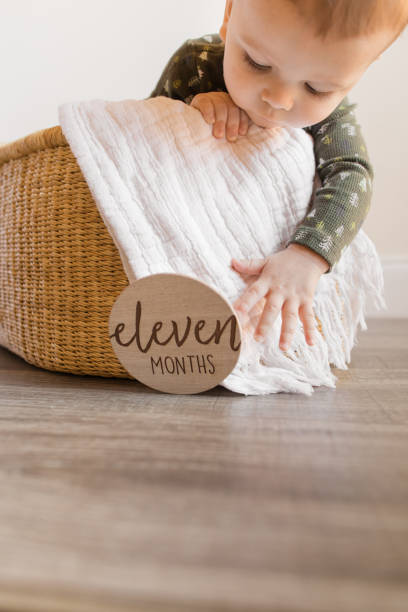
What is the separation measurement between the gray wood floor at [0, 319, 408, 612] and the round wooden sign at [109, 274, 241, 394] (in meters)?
0.03

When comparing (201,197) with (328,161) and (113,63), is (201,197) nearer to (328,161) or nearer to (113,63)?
(328,161)

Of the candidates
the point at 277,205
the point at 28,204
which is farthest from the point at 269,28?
the point at 28,204

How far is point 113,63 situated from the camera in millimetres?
1413

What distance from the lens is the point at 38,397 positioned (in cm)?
65

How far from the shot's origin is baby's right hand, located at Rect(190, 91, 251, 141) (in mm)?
711

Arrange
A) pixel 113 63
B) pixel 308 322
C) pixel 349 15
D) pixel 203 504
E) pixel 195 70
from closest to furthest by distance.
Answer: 1. pixel 203 504
2. pixel 349 15
3. pixel 308 322
4. pixel 195 70
5. pixel 113 63

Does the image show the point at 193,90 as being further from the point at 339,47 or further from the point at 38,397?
the point at 38,397

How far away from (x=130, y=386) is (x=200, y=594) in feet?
1.45

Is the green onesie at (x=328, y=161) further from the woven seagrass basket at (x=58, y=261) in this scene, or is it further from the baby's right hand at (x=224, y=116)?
the woven seagrass basket at (x=58, y=261)

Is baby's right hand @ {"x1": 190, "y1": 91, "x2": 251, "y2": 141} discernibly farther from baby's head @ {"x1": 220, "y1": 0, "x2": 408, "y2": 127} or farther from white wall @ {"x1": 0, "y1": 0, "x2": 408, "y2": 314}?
white wall @ {"x1": 0, "y1": 0, "x2": 408, "y2": 314}

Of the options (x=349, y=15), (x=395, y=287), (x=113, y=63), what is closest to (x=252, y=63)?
(x=349, y=15)

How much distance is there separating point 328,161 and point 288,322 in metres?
0.27

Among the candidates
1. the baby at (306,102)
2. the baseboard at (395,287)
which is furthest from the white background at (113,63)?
the baby at (306,102)

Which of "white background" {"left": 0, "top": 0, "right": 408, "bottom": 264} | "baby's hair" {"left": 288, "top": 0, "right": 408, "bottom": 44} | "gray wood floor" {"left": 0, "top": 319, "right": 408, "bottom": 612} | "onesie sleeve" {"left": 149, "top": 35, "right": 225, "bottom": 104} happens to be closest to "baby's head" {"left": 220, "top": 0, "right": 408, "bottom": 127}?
"baby's hair" {"left": 288, "top": 0, "right": 408, "bottom": 44}
